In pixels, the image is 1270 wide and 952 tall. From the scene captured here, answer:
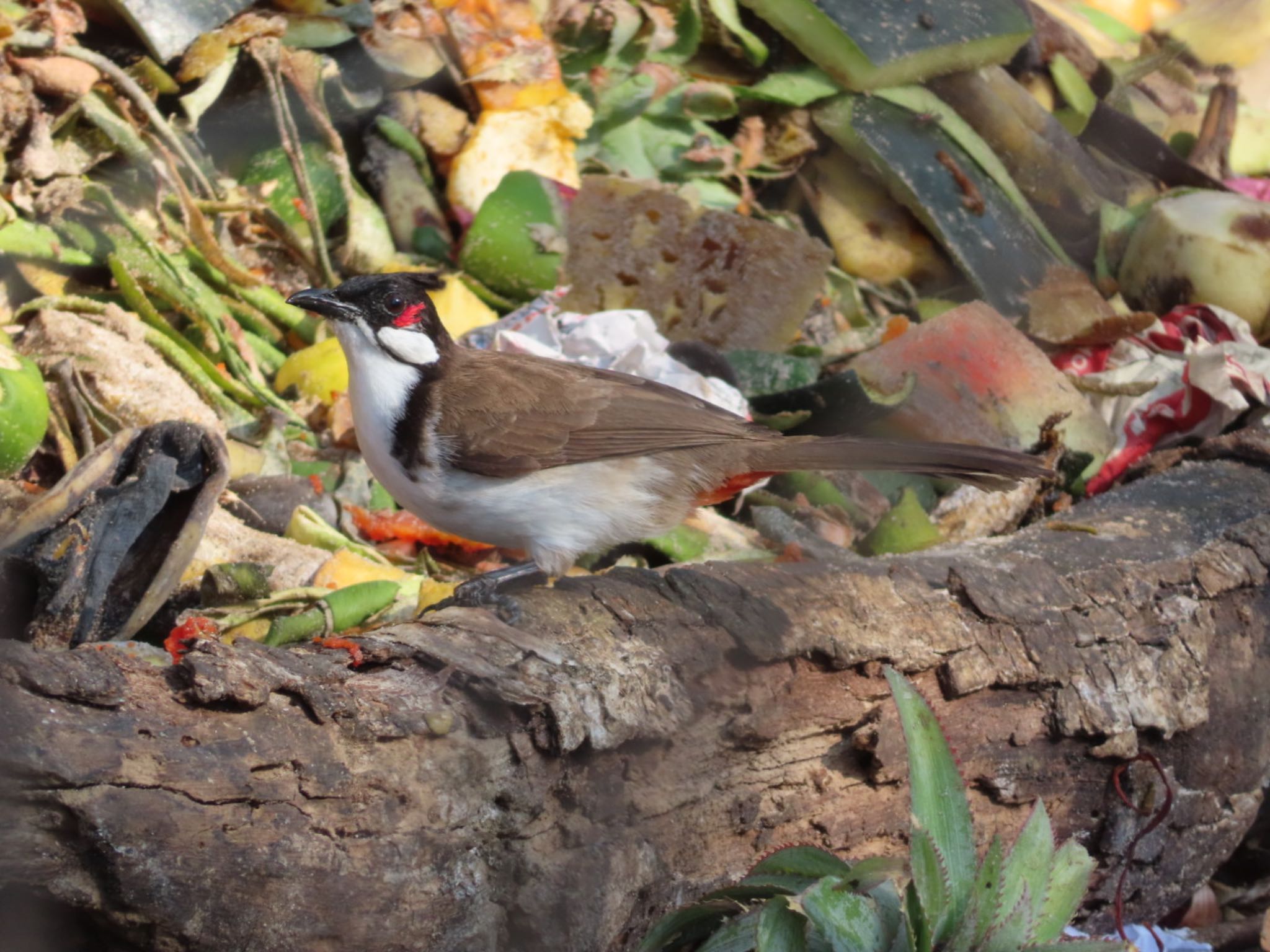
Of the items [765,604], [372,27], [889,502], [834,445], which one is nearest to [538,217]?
[372,27]

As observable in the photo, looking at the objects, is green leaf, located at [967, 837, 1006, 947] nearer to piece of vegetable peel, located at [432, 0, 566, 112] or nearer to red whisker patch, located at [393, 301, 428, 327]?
red whisker patch, located at [393, 301, 428, 327]

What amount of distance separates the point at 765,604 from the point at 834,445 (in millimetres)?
528

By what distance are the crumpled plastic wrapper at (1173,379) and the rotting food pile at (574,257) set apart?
1 centimetres

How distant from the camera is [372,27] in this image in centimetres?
439

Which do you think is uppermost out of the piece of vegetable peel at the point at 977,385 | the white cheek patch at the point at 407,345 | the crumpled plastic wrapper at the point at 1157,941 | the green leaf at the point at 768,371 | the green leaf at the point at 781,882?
the white cheek patch at the point at 407,345

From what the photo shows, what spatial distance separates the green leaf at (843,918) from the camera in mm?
1803

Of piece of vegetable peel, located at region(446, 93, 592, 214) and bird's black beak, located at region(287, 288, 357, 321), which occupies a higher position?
bird's black beak, located at region(287, 288, 357, 321)

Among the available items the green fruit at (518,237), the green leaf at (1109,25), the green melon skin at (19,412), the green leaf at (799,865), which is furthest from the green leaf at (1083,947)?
the green leaf at (1109,25)

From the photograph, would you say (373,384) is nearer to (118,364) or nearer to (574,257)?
(118,364)

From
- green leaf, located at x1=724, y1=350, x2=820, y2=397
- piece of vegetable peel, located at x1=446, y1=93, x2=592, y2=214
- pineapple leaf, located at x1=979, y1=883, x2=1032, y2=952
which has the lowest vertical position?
green leaf, located at x1=724, y1=350, x2=820, y2=397

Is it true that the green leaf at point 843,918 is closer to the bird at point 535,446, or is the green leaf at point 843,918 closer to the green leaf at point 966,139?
the bird at point 535,446

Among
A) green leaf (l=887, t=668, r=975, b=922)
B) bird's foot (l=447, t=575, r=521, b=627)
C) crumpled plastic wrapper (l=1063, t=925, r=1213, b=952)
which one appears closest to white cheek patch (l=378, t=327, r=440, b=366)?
bird's foot (l=447, t=575, r=521, b=627)

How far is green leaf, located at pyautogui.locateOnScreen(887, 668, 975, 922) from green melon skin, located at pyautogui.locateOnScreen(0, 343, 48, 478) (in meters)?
1.87

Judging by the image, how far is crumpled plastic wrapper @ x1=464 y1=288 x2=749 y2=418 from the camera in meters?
3.73
